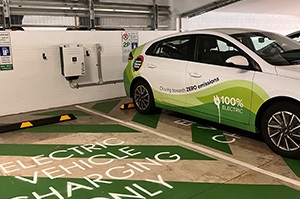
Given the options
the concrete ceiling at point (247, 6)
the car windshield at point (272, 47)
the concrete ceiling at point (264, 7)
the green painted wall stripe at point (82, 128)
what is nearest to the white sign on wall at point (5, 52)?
the green painted wall stripe at point (82, 128)

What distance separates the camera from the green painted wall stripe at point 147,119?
527 centimetres

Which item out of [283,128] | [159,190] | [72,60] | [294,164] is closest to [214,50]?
[283,128]

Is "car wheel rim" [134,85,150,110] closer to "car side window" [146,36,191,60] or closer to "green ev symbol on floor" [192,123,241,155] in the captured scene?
"car side window" [146,36,191,60]

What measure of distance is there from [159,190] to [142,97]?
2.80 m

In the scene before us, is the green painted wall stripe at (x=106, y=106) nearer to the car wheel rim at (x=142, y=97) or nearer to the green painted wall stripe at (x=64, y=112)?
the green painted wall stripe at (x=64, y=112)

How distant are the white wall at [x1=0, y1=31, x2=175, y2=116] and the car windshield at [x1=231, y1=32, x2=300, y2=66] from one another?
3.49 m

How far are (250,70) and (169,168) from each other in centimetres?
162

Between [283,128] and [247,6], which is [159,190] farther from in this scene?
[247,6]

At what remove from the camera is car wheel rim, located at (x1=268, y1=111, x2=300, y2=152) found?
3.63 meters

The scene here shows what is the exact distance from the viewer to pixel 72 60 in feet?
21.1

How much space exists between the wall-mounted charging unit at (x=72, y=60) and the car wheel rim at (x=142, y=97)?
1.49 metres

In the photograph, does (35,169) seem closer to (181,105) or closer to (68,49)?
(181,105)

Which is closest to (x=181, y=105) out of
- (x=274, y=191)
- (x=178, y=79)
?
(x=178, y=79)

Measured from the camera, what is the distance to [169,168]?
140 inches
